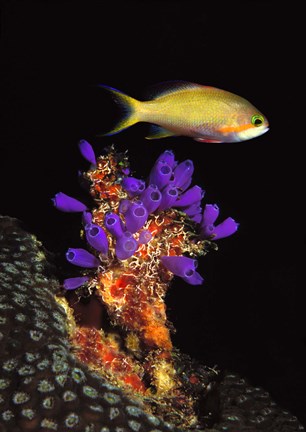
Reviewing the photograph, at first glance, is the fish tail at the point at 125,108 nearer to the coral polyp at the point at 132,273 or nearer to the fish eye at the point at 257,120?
the coral polyp at the point at 132,273

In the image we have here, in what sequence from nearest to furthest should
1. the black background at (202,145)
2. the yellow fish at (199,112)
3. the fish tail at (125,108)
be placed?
the yellow fish at (199,112)
the fish tail at (125,108)
the black background at (202,145)

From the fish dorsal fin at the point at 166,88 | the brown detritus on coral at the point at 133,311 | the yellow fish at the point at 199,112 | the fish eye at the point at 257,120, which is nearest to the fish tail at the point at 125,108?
the yellow fish at the point at 199,112

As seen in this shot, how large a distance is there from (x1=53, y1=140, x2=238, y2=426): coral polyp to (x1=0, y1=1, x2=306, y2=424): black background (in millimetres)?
2095

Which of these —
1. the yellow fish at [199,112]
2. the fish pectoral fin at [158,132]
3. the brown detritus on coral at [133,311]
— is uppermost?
the yellow fish at [199,112]

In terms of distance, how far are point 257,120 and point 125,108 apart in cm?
109

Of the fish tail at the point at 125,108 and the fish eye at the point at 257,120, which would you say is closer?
the fish eye at the point at 257,120

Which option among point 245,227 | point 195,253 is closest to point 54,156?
point 245,227

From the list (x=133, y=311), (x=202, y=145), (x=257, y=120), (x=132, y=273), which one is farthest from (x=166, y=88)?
(x=202, y=145)

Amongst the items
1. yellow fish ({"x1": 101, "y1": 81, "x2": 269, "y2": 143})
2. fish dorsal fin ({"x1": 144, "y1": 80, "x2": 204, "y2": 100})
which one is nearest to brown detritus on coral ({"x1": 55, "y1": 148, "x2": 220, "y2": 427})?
yellow fish ({"x1": 101, "y1": 81, "x2": 269, "y2": 143})

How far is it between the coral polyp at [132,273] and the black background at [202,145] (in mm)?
2095

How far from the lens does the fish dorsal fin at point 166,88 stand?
2.88 meters

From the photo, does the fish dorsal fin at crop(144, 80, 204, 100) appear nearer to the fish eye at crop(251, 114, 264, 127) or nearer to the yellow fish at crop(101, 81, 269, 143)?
the yellow fish at crop(101, 81, 269, 143)

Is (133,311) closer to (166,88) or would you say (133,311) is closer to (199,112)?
(199,112)

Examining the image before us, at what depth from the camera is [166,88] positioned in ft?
9.59
